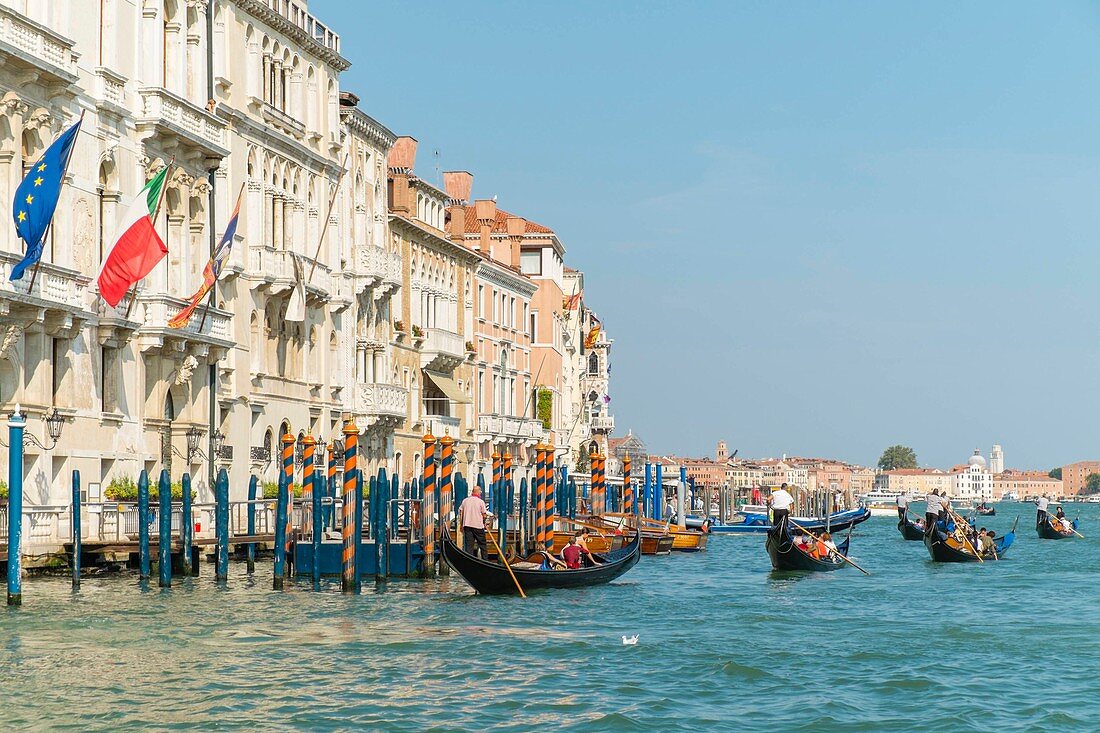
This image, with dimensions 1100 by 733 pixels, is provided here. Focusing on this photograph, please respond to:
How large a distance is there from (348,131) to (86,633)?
22824mm

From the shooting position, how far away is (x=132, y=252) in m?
24.0

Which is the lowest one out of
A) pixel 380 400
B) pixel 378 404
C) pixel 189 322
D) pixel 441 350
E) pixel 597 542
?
pixel 597 542

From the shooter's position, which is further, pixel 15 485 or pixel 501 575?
pixel 501 575

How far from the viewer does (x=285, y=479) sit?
81.0 feet

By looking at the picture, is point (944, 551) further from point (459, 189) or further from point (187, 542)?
point (459, 189)

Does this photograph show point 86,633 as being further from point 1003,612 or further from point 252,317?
point 252,317

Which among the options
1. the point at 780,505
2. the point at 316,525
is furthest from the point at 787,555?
the point at 316,525

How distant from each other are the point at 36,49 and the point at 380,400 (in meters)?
17.4

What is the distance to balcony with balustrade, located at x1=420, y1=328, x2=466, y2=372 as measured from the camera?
149 ft

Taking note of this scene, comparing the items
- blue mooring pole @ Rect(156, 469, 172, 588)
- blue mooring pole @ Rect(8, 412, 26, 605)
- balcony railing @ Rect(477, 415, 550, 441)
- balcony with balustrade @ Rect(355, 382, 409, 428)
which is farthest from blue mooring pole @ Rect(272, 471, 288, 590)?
balcony railing @ Rect(477, 415, 550, 441)

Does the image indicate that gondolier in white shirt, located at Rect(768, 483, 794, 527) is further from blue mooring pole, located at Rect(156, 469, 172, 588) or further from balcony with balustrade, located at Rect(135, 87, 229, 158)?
blue mooring pole, located at Rect(156, 469, 172, 588)

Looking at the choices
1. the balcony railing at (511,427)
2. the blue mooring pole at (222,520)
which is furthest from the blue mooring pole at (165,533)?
the balcony railing at (511,427)

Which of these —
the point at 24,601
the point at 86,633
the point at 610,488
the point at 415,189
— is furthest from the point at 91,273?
the point at 610,488

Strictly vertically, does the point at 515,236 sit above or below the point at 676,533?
above
